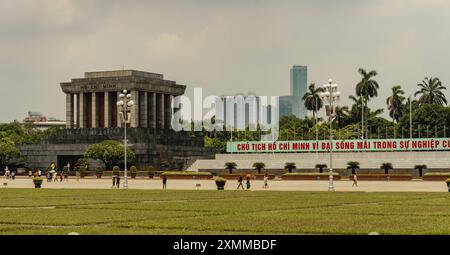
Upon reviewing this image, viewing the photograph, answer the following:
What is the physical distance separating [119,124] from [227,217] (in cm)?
13217

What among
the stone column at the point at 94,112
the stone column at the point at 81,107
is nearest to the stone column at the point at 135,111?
the stone column at the point at 94,112

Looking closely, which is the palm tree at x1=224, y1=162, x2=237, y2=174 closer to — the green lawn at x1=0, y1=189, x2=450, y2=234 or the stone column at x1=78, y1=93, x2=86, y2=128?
the stone column at x1=78, y1=93, x2=86, y2=128

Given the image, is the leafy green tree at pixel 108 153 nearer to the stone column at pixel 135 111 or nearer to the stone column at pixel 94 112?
the stone column at pixel 135 111

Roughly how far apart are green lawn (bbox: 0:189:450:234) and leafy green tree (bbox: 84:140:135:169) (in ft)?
288

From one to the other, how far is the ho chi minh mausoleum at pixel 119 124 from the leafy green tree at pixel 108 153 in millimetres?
6143

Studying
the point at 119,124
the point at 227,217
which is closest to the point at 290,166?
the point at 119,124

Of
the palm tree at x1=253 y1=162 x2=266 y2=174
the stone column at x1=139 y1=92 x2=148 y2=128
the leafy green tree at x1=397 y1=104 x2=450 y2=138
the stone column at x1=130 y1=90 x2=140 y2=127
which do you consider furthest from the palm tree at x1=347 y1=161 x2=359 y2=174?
the stone column at x1=139 y1=92 x2=148 y2=128

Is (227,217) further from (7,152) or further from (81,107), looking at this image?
(81,107)

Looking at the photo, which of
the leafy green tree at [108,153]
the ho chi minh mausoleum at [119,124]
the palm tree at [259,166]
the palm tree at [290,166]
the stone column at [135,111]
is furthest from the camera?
the stone column at [135,111]

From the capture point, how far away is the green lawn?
27.4 metres

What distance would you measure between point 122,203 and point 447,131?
117m

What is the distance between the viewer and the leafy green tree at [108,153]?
132875 millimetres
